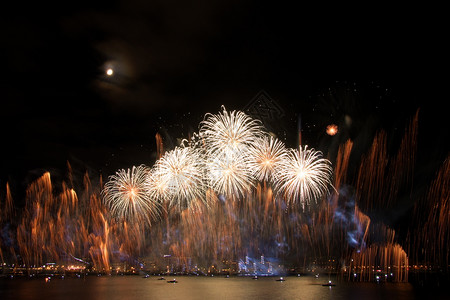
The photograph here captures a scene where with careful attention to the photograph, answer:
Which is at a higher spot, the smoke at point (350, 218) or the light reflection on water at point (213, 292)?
the smoke at point (350, 218)

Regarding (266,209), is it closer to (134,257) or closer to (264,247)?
(264,247)

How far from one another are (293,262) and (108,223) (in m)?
33.3

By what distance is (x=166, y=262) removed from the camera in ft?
241

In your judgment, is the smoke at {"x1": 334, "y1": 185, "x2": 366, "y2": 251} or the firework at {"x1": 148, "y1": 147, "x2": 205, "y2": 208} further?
the smoke at {"x1": 334, "y1": 185, "x2": 366, "y2": 251}

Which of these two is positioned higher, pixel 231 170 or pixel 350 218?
pixel 231 170

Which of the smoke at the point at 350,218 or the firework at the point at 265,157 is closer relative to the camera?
the firework at the point at 265,157

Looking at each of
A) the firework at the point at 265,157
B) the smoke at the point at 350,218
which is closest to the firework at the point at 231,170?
the firework at the point at 265,157

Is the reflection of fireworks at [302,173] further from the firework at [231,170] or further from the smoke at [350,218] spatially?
the smoke at [350,218]

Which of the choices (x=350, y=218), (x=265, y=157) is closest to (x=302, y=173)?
(x=265, y=157)

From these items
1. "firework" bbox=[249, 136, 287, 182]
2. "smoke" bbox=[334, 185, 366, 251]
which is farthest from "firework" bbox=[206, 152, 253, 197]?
"smoke" bbox=[334, 185, 366, 251]

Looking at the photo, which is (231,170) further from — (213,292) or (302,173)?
(213,292)

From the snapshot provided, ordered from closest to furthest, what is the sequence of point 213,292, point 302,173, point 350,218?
point 302,173, point 213,292, point 350,218

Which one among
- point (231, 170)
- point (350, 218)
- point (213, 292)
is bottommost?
point (213, 292)

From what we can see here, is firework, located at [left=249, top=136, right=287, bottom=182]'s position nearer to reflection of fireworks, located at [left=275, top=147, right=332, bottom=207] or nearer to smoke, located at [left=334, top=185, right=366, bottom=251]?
reflection of fireworks, located at [left=275, top=147, right=332, bottom=207]
